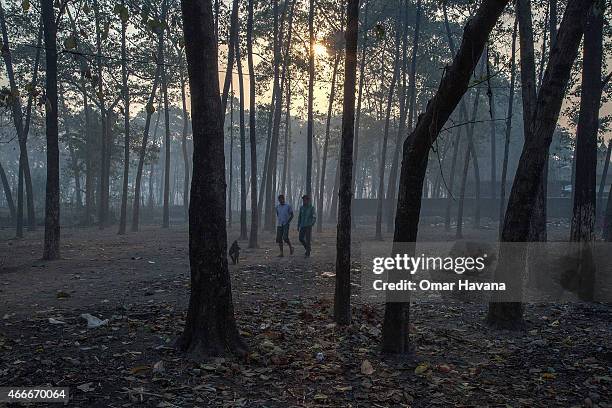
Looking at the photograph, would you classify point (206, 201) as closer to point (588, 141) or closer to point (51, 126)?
point (588, 141)

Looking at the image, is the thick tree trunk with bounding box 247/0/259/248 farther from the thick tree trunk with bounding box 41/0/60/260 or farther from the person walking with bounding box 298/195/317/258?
the thick tree trunk with bounding box 41/0/60/260

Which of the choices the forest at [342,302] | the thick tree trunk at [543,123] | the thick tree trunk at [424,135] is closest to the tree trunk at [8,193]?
the forest at [342,302]

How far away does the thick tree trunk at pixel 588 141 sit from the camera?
391 inches

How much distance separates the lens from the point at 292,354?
21.3 feet

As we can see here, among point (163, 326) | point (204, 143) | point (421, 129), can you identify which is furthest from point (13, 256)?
point (421, 129)

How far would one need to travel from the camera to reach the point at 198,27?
6.04 m

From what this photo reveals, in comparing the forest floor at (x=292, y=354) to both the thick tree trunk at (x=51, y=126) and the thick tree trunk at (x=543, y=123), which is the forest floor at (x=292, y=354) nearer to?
the thick tree trunk at (x=543, y=123)

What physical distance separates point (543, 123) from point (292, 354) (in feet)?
17.1

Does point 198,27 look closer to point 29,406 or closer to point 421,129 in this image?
point 421,129

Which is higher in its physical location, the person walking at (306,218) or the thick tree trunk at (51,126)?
the thick tree trunk at (51,126)

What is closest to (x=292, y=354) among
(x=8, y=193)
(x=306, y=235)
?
(x=306, y=235)

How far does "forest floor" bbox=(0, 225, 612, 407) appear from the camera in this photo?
525 centimetres

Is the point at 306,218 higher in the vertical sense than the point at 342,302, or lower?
higher

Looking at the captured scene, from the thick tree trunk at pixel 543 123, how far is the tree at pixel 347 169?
8.67ft
